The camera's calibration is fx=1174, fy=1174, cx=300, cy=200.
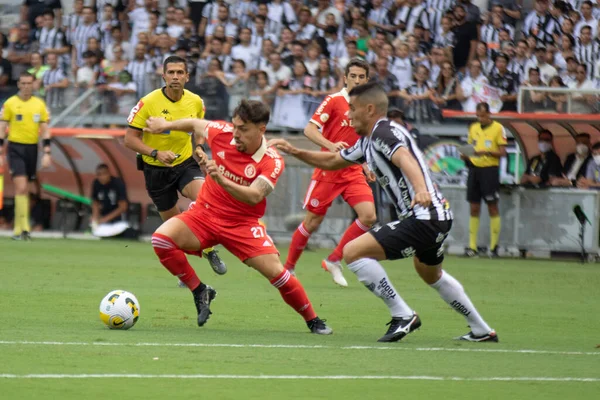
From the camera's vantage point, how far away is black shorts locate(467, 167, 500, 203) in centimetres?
1902

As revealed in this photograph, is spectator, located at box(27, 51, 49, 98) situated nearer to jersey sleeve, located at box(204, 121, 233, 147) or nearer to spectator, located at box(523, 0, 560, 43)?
spectator, located at box(523, 0, 560, 43)

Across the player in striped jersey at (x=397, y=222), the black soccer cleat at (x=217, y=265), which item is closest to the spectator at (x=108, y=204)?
the black soccer cleat at (x=217, y=265)

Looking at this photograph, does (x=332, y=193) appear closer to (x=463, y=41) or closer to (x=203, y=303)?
(x=203, y=303)

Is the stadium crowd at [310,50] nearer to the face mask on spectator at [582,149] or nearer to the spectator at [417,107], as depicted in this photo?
the spectator at [417,107]

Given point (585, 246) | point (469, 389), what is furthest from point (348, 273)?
point (469, 389)

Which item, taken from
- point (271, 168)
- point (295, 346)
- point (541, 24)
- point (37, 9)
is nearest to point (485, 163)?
point (541, 24)

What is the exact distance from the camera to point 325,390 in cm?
A: 678

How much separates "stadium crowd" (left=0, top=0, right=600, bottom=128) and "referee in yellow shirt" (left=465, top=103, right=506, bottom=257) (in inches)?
41.3

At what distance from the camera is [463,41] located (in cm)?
2203

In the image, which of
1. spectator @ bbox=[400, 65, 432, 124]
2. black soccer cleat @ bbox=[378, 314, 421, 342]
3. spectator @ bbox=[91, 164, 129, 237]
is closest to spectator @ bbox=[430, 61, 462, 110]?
spectator @ bbox=[400, 65, 432, 124]

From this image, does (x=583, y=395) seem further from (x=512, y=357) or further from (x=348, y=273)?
(x=348, y=273)

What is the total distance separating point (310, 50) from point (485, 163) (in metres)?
4.74

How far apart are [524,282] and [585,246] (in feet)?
14.0

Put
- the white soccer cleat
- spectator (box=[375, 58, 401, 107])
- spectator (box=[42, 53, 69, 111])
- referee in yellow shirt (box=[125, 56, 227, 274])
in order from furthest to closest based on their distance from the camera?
spectator (box=[42, 53, 69, 111]) → spectator (box=[375, 58, 401, 107]) → the white soccer cleat → referee in yellow shirt (box=[125, 56, 227, 274])
